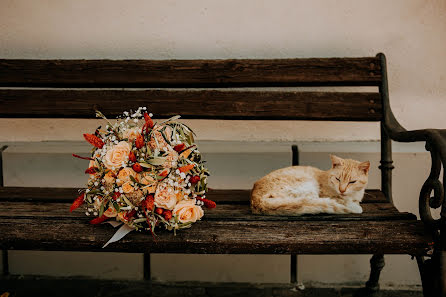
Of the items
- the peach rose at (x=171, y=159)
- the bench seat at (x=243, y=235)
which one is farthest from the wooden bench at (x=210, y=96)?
the peach rose at (x=171, y=159)

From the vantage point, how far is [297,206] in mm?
1462

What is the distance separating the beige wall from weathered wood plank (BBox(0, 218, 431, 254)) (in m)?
0.82

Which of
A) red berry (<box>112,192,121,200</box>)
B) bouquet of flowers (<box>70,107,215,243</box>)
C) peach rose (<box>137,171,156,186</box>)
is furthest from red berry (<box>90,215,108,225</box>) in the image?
peach rose (<box>137,171,156,186</box>)


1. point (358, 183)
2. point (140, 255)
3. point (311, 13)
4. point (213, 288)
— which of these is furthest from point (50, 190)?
point (311, 13)

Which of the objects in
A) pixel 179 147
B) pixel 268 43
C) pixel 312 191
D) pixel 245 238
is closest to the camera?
pixel 245 238

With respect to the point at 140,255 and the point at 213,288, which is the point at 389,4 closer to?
the point at 213,288

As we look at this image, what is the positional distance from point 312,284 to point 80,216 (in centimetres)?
136

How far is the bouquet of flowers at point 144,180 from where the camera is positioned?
1282 mm

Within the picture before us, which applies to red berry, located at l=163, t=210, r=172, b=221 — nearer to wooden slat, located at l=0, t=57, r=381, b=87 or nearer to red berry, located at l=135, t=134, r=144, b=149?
red berry, located at l=135, t=134, r=144, b=149


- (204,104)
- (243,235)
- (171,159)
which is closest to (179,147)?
(171,159)

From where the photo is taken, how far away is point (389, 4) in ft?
6.89

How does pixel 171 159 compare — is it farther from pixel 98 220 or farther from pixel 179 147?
pixel 98 220

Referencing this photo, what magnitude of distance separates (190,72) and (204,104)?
19 centimetres

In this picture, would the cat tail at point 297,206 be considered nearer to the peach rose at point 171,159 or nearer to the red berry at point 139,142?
the peach rose at point 171,159
